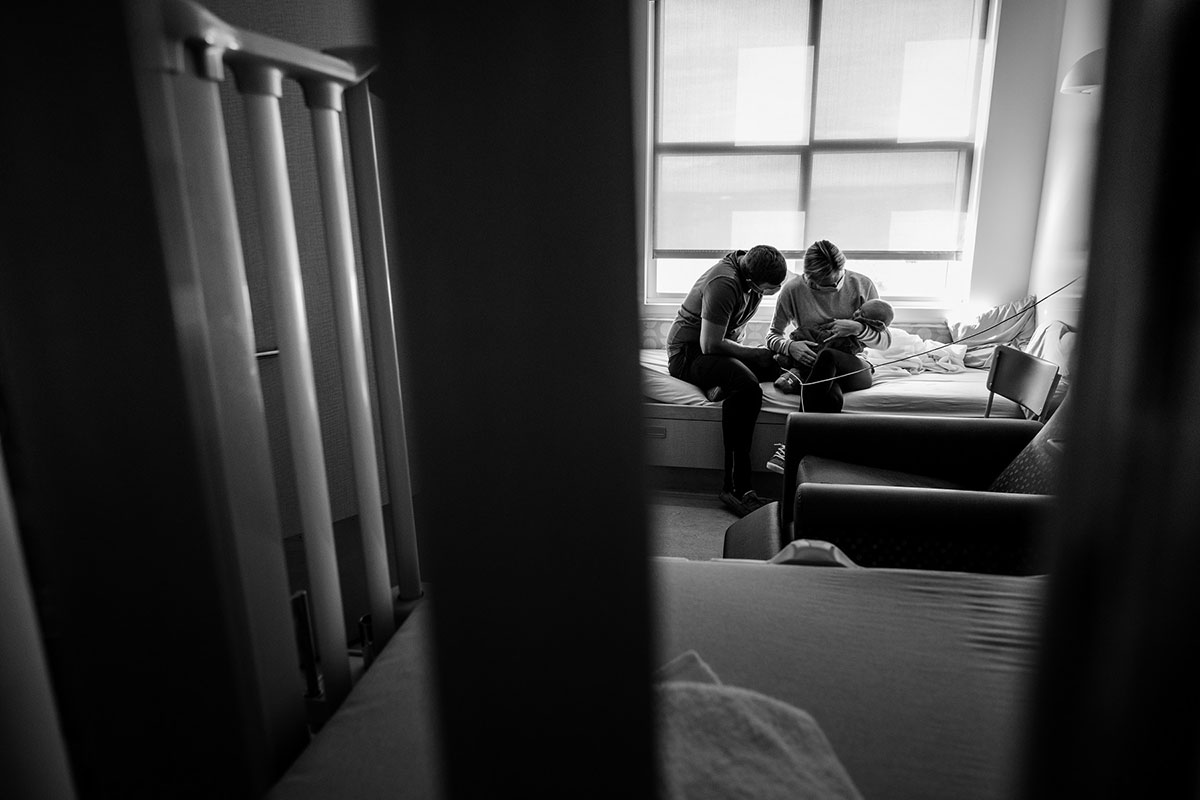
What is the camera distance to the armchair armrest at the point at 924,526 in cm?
141

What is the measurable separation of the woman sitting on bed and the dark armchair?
1008 millimetres

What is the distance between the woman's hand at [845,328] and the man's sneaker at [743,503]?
35.6 inches

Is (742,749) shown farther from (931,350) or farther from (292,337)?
(931,350)

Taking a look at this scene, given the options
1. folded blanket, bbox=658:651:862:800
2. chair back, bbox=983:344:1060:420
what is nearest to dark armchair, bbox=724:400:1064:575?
chair back, bbox=983:344:1060:420

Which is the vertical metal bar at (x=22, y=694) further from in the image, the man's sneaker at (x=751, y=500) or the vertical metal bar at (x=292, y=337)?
the man's sneaker at (x=751, y=500)

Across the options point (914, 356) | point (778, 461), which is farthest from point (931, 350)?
point (778, 461)

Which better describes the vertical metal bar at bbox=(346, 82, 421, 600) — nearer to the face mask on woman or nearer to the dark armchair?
the dark armchair

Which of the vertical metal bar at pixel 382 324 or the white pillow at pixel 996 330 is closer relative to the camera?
the vertical metal bar at pixel 382 324

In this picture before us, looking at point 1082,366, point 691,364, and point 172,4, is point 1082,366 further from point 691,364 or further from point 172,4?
point 691,364

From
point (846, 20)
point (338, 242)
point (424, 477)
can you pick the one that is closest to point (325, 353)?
point (338, 242)

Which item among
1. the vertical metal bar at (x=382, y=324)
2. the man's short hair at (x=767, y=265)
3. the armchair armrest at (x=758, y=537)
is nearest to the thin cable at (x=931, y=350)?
the man's short hair at (x=767, y=265)

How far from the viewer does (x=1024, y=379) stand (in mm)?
2379

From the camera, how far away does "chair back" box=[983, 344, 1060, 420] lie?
2184mm

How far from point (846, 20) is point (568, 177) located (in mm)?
5038
